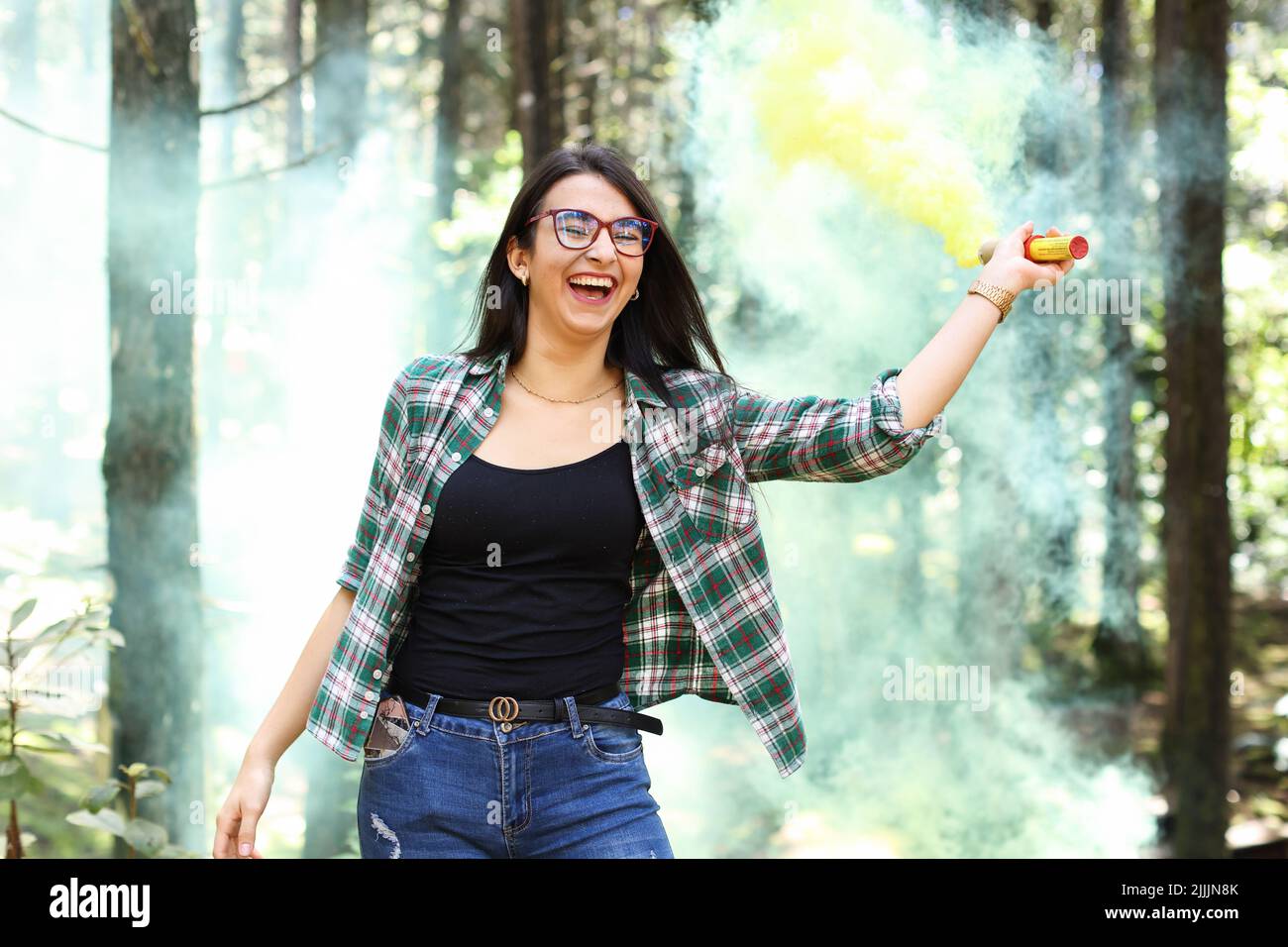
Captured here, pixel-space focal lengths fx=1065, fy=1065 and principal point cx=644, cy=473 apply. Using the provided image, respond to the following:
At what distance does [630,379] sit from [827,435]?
430mm

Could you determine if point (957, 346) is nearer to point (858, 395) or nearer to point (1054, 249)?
point (1054, 249)

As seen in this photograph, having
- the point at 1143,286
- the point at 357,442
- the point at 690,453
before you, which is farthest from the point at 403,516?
the point at 1143,286

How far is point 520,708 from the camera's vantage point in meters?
1.88

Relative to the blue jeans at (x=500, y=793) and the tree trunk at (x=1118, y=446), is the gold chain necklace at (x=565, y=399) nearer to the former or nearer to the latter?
the blue jeans at (x=500, y=793)

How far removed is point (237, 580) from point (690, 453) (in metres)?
5.80

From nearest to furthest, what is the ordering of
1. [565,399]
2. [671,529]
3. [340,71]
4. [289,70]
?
1. [671,529]
2. [565,399]
3. [340,71]
4. [289,70]

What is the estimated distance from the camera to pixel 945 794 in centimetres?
582

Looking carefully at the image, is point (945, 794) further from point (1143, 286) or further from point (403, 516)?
point (403, 516)

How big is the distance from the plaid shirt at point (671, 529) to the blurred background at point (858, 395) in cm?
88

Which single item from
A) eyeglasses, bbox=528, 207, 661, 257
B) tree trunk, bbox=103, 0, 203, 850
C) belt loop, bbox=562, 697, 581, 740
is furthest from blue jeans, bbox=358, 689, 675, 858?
tree trunk, bbox=103, 0, 203, 850

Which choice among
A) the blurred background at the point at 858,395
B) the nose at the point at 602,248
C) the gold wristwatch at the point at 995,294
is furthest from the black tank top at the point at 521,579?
the blurred background at the point at 858,395

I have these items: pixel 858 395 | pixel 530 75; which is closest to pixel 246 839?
pixel 858 395

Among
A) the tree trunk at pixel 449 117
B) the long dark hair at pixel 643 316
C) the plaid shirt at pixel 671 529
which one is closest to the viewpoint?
the plaid shirt at pixel 671 529

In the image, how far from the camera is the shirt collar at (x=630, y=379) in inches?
82.3
